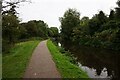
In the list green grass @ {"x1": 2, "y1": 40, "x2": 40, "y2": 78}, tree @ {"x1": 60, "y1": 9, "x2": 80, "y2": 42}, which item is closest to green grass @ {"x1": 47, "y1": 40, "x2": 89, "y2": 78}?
green grass @ {"x1": 2, "y1": 40, "x2": 40, "y2": 78}

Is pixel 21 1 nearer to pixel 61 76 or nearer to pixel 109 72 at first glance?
pixel 61 76

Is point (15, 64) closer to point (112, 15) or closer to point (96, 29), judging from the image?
point (112, 15)

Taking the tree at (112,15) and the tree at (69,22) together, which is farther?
the tree at (69,22)

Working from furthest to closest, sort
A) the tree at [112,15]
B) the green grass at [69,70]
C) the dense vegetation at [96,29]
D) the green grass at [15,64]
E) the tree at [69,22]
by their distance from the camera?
Answer: the tree at [69,22], the tree at [112,15], the dense vegetation at [96,29], the green grass at [15,64], the green grass at [69,70]

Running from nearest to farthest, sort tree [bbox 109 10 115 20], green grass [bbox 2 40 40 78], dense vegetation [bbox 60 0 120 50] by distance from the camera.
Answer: green grass [bbox 2 40 40 78] < dense vegetation [bbox 60 0 120 50] < tree [bbox 109 10 115 20]

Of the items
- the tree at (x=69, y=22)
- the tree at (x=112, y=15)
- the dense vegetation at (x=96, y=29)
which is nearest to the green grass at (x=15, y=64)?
the dense vegetation at (x=96, y=29)

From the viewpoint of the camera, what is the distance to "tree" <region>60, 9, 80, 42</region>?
9652cm

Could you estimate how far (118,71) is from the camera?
23719mm

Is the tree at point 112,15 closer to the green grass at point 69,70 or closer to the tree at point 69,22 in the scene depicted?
the tree at point 69,22

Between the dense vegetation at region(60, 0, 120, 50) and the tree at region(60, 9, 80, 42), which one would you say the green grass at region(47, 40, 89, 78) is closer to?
the dense vegetation at region(60, 0, 120, 50)

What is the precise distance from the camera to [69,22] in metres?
96.8

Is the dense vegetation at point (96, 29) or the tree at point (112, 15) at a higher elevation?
the tree at point (112, 15)

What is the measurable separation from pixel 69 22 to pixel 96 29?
1029 inches

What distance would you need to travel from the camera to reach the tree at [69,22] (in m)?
96.5
